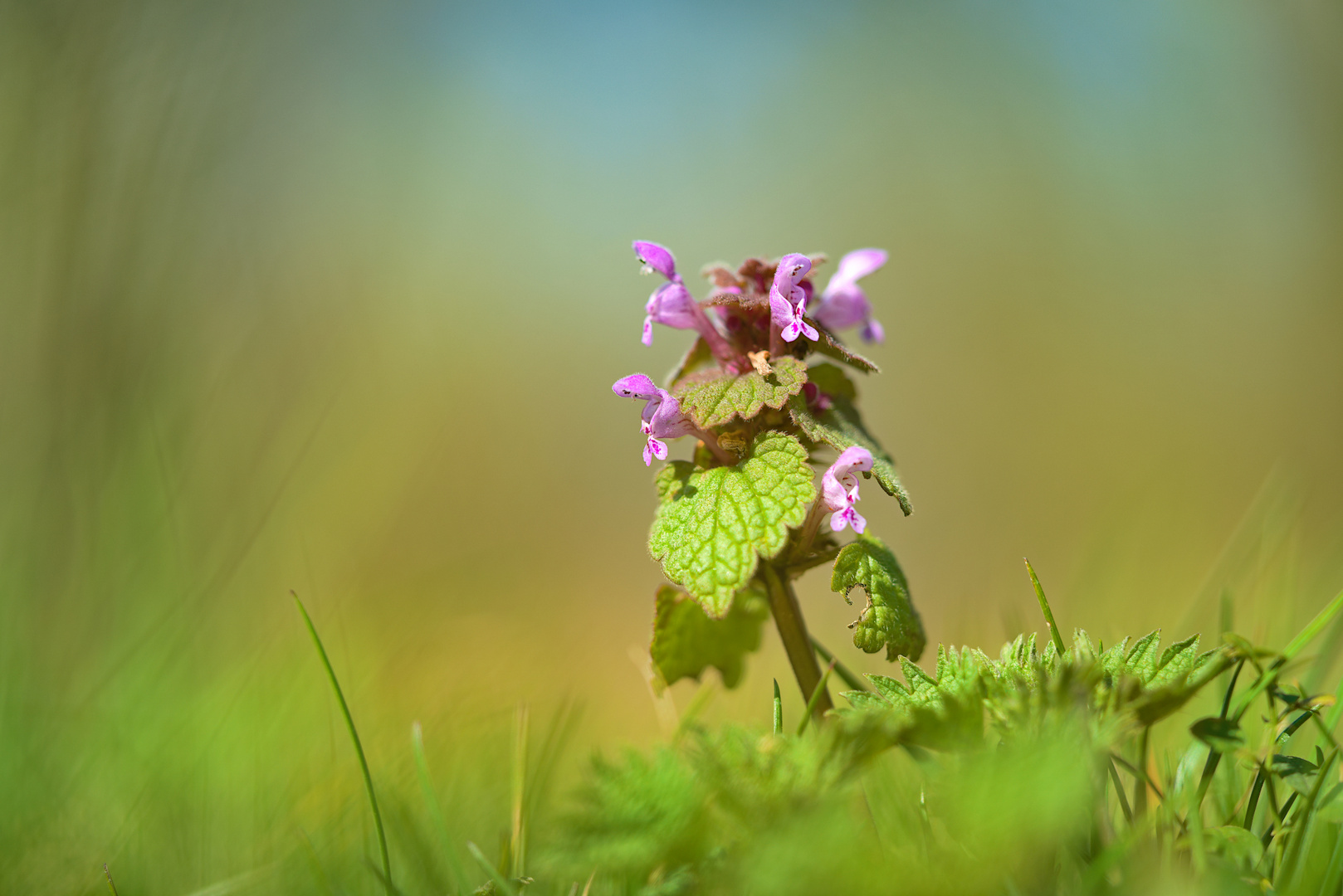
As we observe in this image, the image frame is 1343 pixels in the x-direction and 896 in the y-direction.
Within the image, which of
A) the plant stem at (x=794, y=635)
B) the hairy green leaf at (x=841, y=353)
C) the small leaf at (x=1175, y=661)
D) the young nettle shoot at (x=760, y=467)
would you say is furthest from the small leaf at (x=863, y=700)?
the hairy green leaf at (x=841, y=353)

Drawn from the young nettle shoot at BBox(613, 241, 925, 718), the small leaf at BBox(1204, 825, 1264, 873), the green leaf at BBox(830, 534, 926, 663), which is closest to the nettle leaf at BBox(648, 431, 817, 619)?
the young nettle shoot at BBox(613, 241, 925, 718)

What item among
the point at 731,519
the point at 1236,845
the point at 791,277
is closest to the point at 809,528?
the point at 731,519

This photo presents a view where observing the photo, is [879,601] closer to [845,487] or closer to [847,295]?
[845,487]

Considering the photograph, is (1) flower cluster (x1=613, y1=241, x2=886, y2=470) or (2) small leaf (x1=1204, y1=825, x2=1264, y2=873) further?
(1) flower cluster (x1=613, y1=241, x2=886, y2=470)

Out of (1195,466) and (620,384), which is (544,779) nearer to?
(620,384)

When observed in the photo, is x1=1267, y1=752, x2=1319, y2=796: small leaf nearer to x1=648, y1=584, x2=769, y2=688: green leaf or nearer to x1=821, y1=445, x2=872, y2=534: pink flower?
x1=821, y1=445, x2=872, y2=534: pink flower

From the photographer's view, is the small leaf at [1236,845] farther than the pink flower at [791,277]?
No

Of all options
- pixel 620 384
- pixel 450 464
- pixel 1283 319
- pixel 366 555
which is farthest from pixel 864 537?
pixel 1283 319

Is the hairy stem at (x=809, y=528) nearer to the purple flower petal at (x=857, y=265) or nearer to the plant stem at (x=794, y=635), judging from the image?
the plant stem at (x=794, y=635)
